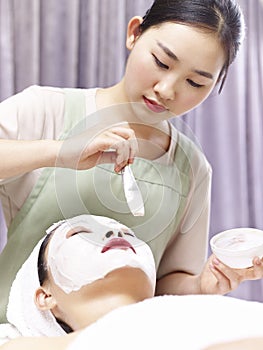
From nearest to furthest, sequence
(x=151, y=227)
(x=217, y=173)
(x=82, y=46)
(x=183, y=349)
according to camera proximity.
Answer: (x=183, y=349) → (x=151, y=227) → (x=82, y=46) → (x=217, y=173)

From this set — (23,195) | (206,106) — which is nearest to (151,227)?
(23,195)

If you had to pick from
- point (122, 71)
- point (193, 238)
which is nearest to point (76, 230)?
point (193, 238)

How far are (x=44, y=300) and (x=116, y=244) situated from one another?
16cm

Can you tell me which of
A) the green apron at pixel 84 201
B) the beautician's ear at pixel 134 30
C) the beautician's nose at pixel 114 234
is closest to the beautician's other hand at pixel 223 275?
the green apron at pixel 84 201

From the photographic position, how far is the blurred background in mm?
1787

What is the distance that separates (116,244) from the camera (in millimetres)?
992

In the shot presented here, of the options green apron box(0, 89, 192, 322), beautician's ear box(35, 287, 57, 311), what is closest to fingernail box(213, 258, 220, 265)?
green apron box(0, 89, 192, 322)

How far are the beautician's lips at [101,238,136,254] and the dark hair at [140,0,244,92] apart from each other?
45 cm

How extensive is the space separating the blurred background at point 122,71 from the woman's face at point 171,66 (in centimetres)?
23

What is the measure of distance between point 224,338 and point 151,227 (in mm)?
499

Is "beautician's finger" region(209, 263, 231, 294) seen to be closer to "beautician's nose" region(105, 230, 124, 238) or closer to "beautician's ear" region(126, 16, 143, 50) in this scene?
"beautician's nose" region(105, 230, 124, 238)

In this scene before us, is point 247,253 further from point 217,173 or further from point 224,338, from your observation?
point 217,173

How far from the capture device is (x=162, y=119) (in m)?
1.22

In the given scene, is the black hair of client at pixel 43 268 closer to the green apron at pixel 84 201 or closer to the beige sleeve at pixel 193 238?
the green apron at pixel 84 201
